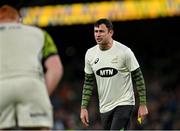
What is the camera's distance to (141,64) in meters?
21.9

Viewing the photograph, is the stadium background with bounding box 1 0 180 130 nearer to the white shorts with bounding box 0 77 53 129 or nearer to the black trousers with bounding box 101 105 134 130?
the black trousers with bounding box 101 105 134 130

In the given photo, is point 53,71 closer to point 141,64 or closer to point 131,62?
point 131,62

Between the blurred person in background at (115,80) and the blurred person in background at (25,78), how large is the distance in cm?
302

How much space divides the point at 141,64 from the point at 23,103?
16.7 meters

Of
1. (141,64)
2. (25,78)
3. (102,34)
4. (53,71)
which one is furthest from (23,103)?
(141,64)

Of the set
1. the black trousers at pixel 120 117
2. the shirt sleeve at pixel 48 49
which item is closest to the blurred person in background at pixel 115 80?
the black trousers at pixel 120 117

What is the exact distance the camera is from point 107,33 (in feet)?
27.8

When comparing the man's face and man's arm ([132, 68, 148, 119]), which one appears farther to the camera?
the man's face

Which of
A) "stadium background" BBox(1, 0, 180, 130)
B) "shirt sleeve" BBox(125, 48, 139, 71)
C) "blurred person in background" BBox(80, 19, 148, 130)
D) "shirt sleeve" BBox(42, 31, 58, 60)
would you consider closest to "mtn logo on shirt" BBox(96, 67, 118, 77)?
"blurred person in background" BBox(80, 19, 148, 130)

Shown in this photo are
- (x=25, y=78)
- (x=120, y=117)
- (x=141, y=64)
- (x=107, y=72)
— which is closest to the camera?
(x=25, y=78)

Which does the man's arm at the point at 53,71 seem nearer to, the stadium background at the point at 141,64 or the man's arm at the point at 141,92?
the man's arm at the point at 141,92

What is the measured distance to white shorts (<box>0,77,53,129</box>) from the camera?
532 cm

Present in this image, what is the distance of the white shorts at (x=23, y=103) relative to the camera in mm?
5316

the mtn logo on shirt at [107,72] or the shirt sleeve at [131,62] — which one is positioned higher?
the shirt sleeve at [131,62]
